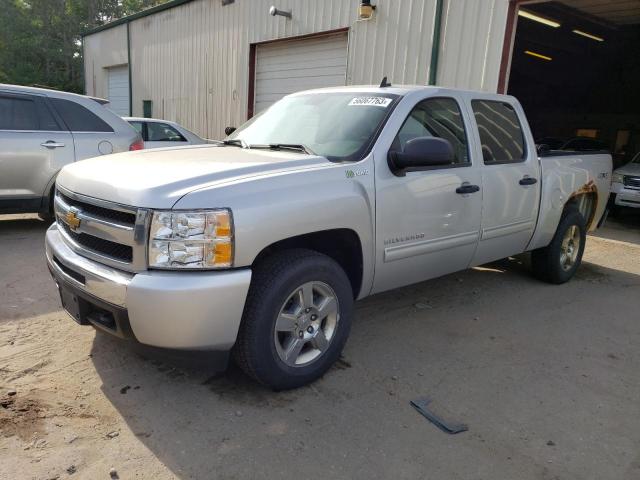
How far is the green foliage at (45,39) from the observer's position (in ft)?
105

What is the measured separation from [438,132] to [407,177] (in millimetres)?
649

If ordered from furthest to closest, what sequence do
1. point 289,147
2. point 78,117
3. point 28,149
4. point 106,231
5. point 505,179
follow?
point 78,117 → point 28,149 → point 505,179 → point 289,147 → point 106,231

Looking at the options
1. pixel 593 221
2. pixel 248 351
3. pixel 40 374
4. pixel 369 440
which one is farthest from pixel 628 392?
pixel 40 374

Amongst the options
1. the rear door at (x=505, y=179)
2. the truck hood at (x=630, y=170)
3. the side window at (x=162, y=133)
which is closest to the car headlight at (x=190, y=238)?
the rear door at (x=505, y=179)

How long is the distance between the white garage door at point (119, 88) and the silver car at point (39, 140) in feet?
45.6

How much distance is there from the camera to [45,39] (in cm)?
3284

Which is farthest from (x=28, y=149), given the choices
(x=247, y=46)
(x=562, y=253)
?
(x=247, y=46)

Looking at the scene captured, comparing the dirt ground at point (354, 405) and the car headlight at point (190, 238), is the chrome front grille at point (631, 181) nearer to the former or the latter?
the dirt ground at point (354, 405)

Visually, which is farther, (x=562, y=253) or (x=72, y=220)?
(x=562, y=253)

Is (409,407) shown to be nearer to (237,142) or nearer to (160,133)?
(237,142)

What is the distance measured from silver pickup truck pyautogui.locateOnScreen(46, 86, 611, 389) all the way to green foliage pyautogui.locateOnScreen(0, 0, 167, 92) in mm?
34739

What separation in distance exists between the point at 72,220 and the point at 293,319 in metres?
1.41

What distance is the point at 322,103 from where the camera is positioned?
4.04 m

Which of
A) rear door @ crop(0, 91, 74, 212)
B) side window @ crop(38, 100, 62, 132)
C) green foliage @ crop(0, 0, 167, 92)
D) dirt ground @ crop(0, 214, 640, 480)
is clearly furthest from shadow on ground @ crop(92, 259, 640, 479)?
green foliage @ crop(0, 0, 167, 92)
